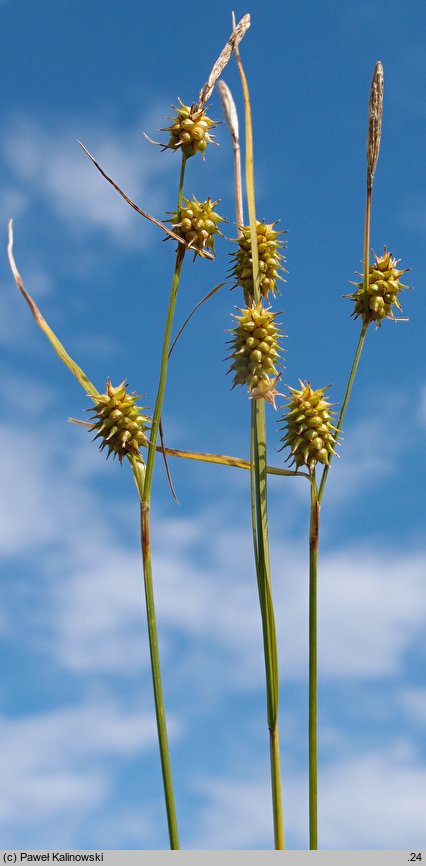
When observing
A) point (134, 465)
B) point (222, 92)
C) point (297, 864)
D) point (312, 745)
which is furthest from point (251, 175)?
point (297, 864)

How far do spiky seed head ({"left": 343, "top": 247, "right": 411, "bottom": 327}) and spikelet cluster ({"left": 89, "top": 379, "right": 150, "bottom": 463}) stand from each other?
34.7 inches

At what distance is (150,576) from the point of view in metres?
2.60

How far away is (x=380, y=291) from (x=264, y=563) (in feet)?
3.42

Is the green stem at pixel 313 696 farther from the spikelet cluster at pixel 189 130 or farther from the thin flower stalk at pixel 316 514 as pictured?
the spikelet cluster at pixel 189 130

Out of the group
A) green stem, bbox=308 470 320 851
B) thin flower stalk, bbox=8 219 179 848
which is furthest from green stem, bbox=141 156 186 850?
green stem, bbox=308 470 320 851

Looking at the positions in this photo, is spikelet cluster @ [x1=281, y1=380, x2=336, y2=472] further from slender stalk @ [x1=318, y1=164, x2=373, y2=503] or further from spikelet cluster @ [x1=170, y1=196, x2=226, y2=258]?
spikelet cluster @ [x1=170, y1=196, x2=226, y2=258]

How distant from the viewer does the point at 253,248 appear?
2738 millimetres

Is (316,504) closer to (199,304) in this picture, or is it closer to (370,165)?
(199,304)

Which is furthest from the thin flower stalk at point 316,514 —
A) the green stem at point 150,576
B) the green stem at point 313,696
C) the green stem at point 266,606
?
the green stem at point 150,576

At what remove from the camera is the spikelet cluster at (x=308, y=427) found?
2.71 meters

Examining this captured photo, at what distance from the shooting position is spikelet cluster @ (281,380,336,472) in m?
2.71

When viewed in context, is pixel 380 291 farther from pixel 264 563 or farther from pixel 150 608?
pixel 150 608

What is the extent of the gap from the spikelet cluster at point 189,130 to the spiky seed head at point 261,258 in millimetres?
303

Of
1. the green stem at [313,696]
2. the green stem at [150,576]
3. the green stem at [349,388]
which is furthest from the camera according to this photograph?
the green stem at [349,388]
